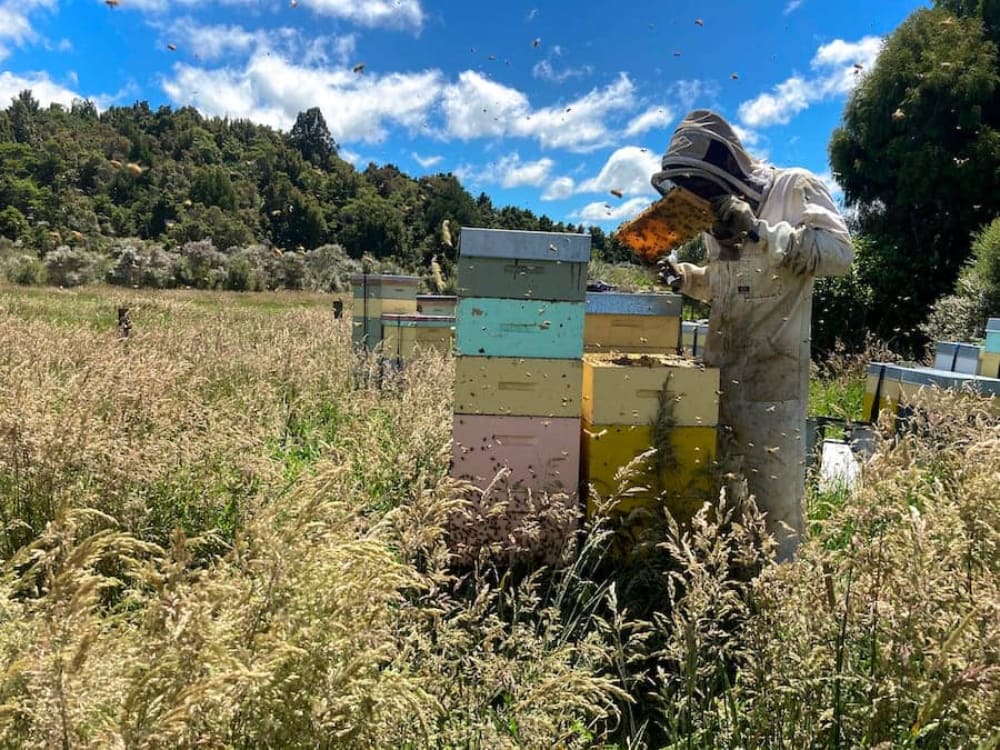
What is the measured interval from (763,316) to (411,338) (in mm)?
4766

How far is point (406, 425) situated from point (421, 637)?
2.23 m

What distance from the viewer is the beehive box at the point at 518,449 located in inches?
118

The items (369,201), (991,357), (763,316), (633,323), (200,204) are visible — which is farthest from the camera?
(369,201)

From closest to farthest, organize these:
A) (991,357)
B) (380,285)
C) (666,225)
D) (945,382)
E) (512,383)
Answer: (512,383), (666,225), (945,382), (991,357), (380,285)

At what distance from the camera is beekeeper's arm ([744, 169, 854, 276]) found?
288 cm

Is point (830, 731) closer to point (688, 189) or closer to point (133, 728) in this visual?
point (133, 728)

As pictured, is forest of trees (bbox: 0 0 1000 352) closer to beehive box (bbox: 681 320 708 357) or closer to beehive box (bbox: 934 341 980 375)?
beehive box (bbox: 681 320 708 357)

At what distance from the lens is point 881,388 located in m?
5.04

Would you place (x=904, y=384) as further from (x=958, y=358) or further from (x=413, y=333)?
(x=413, y=333)

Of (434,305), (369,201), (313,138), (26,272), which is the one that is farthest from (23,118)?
(434,305)

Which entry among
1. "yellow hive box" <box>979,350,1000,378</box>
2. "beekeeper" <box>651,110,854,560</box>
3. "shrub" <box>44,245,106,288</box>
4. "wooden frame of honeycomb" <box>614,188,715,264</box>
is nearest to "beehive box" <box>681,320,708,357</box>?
"yellow hive box" <box>979,350,1000,378</box>

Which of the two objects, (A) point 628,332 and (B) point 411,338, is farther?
(B) point 411,338

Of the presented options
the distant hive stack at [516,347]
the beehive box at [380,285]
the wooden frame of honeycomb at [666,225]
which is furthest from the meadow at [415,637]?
the beehive box at [380,285]

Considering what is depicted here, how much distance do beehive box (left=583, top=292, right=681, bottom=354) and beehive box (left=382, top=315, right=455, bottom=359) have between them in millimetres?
3187
